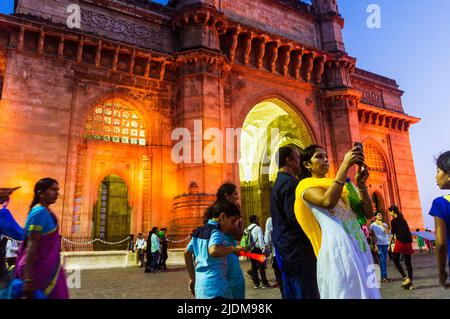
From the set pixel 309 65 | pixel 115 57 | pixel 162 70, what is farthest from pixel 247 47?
pixel 115 57

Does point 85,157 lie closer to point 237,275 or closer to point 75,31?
point 75,31

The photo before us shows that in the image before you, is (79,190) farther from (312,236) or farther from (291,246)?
(312,236)

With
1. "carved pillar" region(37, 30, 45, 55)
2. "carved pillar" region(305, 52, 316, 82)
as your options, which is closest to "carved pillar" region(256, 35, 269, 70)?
"carved pillar" region(305, 52, 316, 82)

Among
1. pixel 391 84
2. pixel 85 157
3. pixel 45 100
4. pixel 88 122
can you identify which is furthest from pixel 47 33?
pixel 391 84

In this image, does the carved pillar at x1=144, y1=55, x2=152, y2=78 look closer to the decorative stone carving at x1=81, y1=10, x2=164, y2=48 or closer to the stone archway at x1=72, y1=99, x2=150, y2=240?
the decorative stone carving at x1=81, y1=10, x2=164, y2=48

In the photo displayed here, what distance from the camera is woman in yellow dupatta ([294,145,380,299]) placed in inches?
86.4

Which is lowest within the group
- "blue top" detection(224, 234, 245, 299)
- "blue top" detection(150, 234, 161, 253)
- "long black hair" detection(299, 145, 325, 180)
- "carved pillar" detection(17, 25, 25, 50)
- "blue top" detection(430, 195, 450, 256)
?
"blue top" detection(224, 234, 245, 299)

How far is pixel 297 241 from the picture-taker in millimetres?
2693

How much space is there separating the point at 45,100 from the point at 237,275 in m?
11.8

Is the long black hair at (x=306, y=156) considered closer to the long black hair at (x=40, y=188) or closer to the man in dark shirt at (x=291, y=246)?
the man in dark shirt at (x=291, y=246)

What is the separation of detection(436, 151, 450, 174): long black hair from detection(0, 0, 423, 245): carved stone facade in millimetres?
10300

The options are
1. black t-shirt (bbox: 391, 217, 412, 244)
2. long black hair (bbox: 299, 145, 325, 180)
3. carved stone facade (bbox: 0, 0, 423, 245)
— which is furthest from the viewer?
carved stone facade (bbox: 0, 0, 423, 245)

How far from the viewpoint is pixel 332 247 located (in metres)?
2.28

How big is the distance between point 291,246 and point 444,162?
138cm
